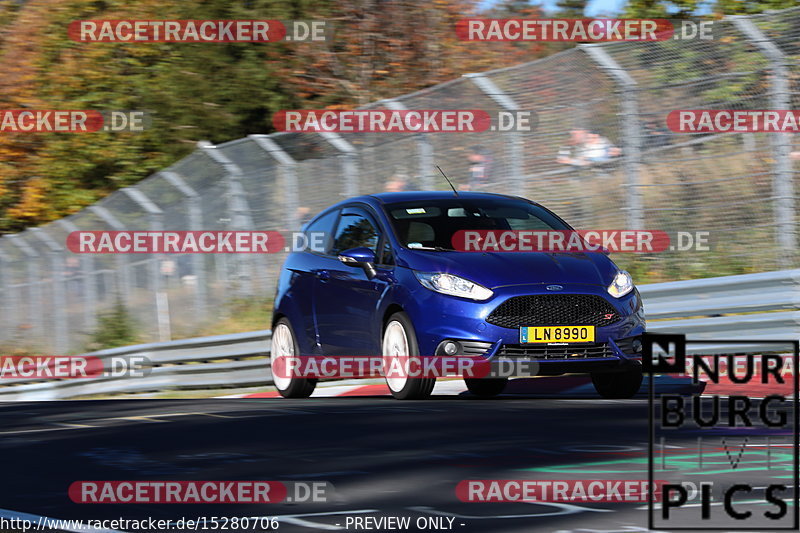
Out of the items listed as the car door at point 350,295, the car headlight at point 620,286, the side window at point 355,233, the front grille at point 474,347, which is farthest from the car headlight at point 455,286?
the side window at point 355,233

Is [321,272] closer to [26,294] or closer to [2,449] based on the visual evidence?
[2,449]

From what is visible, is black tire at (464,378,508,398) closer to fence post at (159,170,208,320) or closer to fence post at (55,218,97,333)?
fence post at (159,170,208,320)

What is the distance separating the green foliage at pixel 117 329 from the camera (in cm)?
2425

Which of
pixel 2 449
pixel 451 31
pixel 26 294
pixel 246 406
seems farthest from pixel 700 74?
pixel 451 31

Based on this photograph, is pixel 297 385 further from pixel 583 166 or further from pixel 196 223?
pixel 196 223

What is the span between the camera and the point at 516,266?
1087cm

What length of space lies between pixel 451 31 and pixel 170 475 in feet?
89.4

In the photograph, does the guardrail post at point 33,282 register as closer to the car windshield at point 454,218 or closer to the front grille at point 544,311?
the car windshield at point 454,218

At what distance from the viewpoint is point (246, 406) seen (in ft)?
37.8

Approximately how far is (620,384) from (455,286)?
1.60m

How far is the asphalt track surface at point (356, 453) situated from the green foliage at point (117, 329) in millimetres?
12726

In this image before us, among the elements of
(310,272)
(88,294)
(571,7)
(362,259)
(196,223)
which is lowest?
(362,259)

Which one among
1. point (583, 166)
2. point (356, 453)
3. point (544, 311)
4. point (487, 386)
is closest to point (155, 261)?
point (583, 166)

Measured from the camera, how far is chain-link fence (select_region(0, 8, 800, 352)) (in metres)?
14.3
